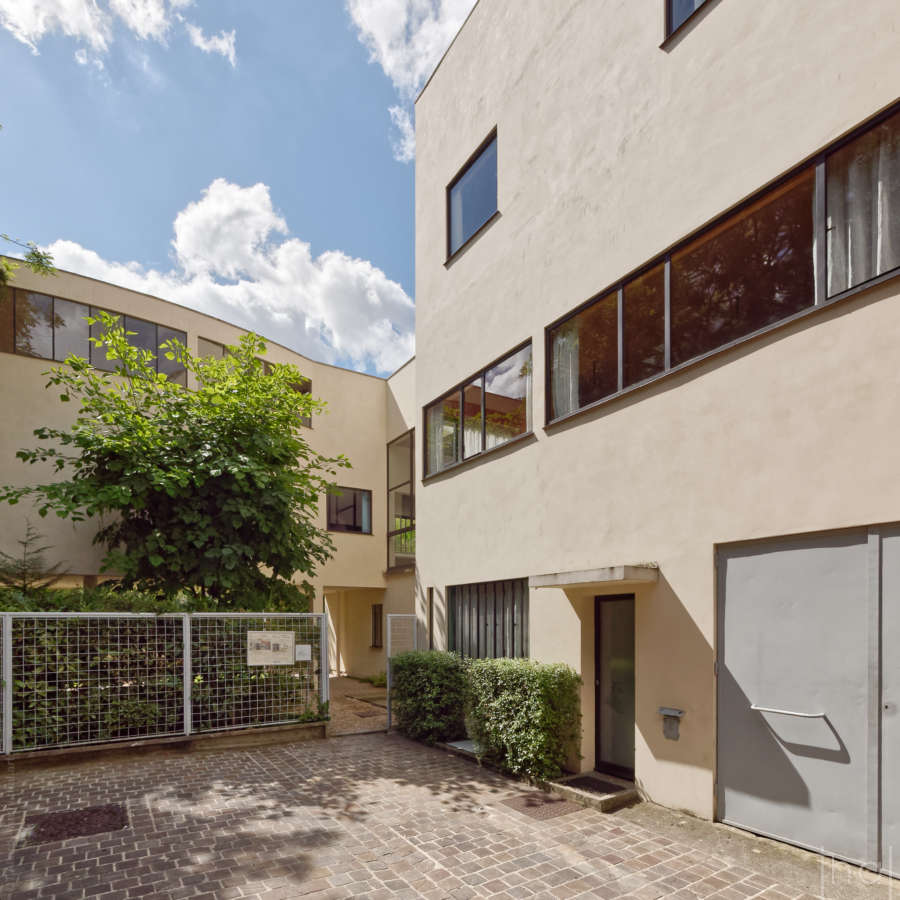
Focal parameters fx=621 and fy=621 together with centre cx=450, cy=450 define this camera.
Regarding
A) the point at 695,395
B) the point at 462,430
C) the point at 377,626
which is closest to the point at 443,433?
the point at 462,430

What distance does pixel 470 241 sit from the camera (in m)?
10.5

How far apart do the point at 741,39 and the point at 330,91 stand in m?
7.88

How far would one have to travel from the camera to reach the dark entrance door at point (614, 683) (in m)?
6.81

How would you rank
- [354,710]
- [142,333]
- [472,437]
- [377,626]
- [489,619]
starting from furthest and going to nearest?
[377,626] < [142,333] < [354,710] < [472,437] < [489,619]

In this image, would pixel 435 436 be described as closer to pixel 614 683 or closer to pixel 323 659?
pixel 323 659

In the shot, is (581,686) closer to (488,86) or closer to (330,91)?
(488,86)

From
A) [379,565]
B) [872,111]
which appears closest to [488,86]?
[872,111]

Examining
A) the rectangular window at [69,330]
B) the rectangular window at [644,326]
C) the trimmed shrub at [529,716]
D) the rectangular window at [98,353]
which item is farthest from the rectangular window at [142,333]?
the rectangular window at [644,326]

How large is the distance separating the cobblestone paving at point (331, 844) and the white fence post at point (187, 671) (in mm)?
983

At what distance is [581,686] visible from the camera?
7.21 metres

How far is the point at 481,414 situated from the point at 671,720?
543 centimetres

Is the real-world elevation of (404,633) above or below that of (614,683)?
below

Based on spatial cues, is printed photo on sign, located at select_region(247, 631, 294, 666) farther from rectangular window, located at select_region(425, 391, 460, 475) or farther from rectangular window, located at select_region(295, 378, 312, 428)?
rectangular window, located at select_region(295, 378, 312, 428)

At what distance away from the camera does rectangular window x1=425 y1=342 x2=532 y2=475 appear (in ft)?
29.7
